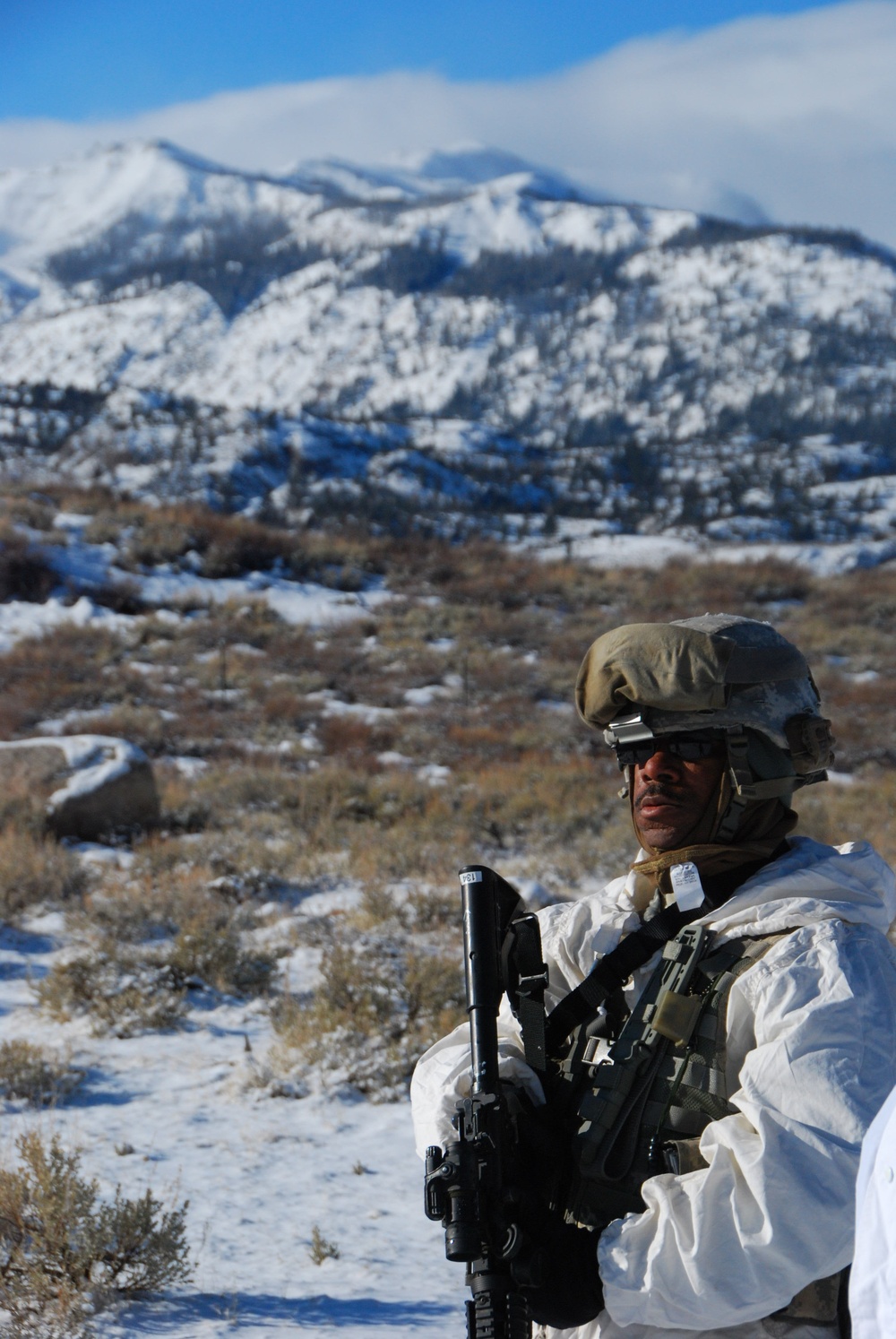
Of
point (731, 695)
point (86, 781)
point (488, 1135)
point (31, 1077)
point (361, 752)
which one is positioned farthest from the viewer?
point (361, 752)

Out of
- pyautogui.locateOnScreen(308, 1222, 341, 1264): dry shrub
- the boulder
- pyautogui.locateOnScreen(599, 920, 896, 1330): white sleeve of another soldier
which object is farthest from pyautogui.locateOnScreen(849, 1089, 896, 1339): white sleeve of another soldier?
the boulder

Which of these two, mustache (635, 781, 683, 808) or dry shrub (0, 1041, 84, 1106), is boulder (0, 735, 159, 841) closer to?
dry shrub (0, 1041, 84, 1106)

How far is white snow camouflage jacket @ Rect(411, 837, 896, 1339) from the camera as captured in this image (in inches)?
53.1

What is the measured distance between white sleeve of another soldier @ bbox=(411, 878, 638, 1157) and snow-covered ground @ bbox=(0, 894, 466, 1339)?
1483 millimetres

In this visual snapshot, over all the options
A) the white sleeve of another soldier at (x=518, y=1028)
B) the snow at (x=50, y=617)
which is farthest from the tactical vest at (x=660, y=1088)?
the snow at (x=50, y=617)

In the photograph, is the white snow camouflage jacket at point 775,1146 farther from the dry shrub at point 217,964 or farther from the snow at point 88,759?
the snow at point 88,759

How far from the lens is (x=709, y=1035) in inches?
62.9

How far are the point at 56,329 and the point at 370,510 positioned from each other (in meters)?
122

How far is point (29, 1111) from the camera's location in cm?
426

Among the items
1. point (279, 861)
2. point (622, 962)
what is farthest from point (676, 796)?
point (279, 861)

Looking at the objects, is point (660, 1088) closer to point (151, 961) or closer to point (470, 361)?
point (151, 961)

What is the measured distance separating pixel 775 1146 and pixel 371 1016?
12.5 ft

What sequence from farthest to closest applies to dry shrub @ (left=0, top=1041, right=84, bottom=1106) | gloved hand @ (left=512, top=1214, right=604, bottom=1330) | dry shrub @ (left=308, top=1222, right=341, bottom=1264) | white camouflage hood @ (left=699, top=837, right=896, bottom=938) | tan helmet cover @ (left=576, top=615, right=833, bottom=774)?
dry shrub @ (left=0, top=1041, right=84, bottom=1106) < dry shrub @ (left=308, top=1222, right=341, bottom=1264) < tan helmet cover @ (left=576, top=615, right=833, bottom=774) < white camouflage hood @ (left=699, top=837, right=896, bottom=938) < gloved hand @ (left=512, top=1214, right=604, bottom=1330)

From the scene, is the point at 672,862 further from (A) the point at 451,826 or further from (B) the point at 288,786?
(B) the point at 288,786
